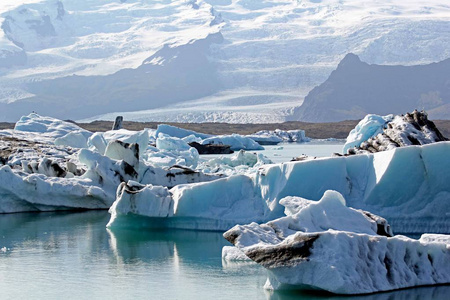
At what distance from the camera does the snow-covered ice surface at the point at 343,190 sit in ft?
30.9

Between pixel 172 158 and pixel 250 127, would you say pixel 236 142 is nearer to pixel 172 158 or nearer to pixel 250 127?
pixel 172 158

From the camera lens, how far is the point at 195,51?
8788 centimetres

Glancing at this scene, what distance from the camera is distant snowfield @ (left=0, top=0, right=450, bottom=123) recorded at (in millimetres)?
75812

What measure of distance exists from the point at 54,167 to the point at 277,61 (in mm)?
66096

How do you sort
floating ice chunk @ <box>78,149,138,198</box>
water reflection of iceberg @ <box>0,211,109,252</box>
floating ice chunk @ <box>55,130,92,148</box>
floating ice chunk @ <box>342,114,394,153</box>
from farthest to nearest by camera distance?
floating ice chunk @ <box>55,130,92,148</box> → floating ice chunk @ <box>342,114,394,153</box> → floating ice chunk @ <box>78,149,138,198</box> → water reflection of iceberg @ <box>0,211,109,252</box>

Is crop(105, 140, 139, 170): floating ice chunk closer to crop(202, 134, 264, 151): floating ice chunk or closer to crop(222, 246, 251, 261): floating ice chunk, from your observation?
crop(222, 246, 251, 261): floating ice chunk

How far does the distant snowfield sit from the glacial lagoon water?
54.9m

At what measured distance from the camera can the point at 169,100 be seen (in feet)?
284

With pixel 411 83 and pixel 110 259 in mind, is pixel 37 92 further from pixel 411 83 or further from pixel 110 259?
pixel 110 259

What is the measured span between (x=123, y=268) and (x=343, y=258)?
2836mm

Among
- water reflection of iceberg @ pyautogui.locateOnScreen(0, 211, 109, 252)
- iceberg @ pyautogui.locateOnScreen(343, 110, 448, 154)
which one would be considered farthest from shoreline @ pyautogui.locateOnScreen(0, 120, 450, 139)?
iceberg @ pyautogui.locateOnScreen(343, 110, 448, 154)

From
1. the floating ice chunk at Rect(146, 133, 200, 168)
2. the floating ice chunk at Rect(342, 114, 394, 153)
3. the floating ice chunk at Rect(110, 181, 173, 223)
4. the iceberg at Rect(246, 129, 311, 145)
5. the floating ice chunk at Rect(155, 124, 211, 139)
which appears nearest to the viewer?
the floating ice chunk at Rect(110, 181, 173, 223)

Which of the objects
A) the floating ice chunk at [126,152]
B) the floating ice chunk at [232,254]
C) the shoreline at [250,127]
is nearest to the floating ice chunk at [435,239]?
the floating ice chunk at [232,254]

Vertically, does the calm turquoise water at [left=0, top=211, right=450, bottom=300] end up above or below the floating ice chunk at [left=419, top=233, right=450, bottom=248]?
below
